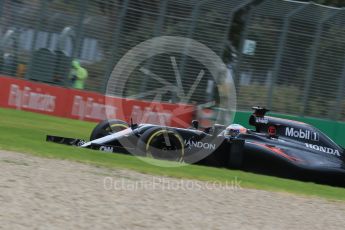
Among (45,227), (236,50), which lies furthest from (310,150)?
(236,50)

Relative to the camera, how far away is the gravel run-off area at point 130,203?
532 centimetres

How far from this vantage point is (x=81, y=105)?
52.8 feet

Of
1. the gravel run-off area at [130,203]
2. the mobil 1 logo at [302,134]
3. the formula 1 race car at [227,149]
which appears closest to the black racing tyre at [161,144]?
the formula 1 race car at [227,149]

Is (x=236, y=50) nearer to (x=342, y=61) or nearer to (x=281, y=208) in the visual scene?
(x=342, y=61)

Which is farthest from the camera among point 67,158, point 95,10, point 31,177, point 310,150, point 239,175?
point 95,10

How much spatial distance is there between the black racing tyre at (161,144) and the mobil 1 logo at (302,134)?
6.29 ft

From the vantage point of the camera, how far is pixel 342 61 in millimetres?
16906

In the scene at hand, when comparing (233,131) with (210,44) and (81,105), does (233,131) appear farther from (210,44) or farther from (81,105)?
(210,44)

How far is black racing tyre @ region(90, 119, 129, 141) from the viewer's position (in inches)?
428

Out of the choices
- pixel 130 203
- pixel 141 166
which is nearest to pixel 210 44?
pixel 141 166

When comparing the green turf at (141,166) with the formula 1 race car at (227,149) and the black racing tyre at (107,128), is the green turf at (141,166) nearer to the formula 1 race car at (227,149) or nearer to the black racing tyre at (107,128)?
the formula 1 race car at (227,149)

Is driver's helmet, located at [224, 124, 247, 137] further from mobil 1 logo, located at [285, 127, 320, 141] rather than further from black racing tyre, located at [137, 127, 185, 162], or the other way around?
black racing tyre, located at [137, 127, 185, 162]

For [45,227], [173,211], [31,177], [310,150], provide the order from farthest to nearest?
[310,150] < [31,177] < [173,211] < [45,227]

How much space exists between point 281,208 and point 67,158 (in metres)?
2.94
